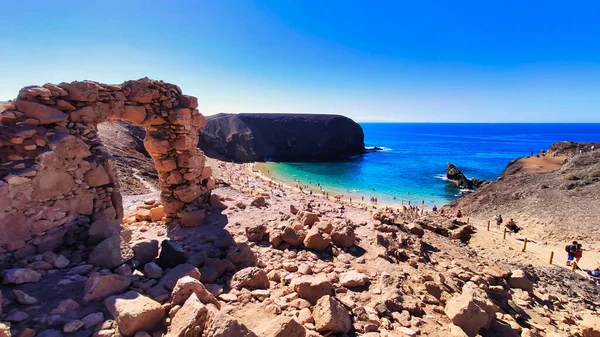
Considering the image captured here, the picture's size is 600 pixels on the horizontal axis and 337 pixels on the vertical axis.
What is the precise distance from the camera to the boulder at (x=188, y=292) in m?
4.09

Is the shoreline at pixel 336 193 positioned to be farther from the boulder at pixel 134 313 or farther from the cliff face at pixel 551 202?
the boulder at pixel 134 313

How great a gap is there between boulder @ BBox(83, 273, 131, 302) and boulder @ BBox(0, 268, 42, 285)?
87cm

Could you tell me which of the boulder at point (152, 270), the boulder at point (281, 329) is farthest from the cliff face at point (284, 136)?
the boulder at point (281, 329)

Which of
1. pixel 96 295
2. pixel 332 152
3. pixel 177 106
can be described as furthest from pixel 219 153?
pixel 96 295

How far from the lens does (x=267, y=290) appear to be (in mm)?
4953

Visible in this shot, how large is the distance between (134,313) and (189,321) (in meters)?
0.77

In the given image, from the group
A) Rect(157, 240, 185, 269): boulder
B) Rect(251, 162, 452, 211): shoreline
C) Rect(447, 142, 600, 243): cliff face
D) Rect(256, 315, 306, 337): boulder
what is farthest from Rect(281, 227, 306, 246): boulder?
Rect(251, 162, 452, 211): shoreline

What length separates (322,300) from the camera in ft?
14.3

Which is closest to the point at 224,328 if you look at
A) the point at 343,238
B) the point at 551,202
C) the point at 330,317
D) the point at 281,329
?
the point at 281,329

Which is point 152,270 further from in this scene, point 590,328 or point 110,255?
point 590,328

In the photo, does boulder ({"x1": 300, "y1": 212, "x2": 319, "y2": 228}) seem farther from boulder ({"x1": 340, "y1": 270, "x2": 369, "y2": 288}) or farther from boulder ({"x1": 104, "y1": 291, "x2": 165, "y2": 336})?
boulder ({"x1": 104, "y1": 291, "x2": 165, "y2": 336})

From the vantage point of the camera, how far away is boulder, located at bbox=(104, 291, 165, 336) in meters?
3.60

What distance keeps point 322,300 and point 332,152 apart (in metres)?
81.1

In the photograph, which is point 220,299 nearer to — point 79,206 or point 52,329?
point 52,329
